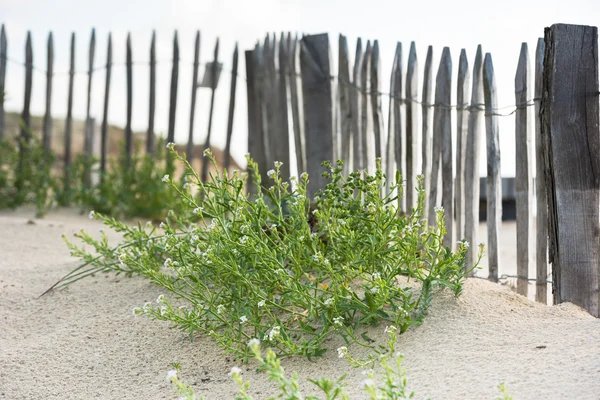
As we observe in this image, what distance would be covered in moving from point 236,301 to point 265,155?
354 centimetres

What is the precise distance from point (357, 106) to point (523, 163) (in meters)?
1.46

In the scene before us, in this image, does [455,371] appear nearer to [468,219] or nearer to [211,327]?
[211,327]

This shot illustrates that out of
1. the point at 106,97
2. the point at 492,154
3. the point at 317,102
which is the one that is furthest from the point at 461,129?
the point at 106,97

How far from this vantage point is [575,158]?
11.7ft

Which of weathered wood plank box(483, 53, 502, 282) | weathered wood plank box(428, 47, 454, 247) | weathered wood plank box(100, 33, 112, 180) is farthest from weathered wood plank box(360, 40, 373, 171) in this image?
weathered wood plank box(100, 33, 112, 180)

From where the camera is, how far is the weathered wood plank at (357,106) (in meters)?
5.04

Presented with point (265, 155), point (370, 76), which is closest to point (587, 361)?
point (370, 76)

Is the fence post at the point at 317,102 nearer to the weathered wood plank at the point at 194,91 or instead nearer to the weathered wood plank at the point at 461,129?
the weathered wood plank at the point at 461,129

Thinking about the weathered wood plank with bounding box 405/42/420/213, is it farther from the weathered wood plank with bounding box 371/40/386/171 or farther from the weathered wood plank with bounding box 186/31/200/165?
the weathered wood plank with bounding box 186/31/200/165

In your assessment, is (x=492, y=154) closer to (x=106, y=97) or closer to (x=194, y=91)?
(x=194, y=91)

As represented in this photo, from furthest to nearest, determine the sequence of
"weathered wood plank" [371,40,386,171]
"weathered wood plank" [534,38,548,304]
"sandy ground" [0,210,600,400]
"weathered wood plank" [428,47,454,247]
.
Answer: "weathered wood plank" [371,40,386,171] → "weathered wood plank" [428,47,454,247] → "weathered wood plank" [534,38,548,304] → "sandy ground" [0,210,600,400]

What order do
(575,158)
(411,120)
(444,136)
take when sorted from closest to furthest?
1. (575,158)
2. (444,136)
3. (411,120)

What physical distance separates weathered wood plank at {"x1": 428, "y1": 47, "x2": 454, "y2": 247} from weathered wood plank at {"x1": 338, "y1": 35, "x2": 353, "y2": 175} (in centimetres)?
93

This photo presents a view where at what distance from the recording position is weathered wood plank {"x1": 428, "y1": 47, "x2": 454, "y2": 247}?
4324 mm
